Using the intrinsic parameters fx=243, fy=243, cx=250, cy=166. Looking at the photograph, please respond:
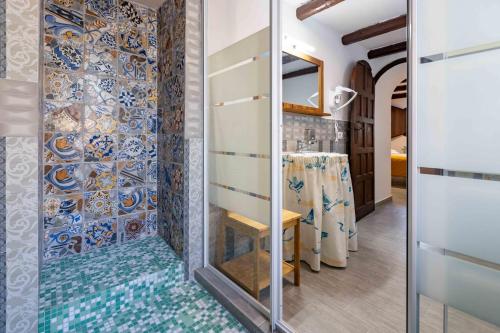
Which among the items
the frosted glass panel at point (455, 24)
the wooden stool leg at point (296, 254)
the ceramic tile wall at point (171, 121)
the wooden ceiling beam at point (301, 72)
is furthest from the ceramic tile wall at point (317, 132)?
the frosted glass panel at point (455, 24)

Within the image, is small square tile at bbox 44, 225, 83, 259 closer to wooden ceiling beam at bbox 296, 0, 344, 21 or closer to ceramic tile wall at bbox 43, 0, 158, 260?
ceramic tile wall at bbox 43, 0, 158, 260

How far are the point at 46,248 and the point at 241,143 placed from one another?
171 cm

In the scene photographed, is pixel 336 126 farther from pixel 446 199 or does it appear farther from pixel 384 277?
pixel 446 199

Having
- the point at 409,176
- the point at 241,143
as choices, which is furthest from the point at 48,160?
the point at 409,176

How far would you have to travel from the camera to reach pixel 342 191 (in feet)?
7.15

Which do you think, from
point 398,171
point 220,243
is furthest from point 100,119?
point 398,171

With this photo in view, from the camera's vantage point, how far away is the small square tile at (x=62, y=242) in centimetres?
185

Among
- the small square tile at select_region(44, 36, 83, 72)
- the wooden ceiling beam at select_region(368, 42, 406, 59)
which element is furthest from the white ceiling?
the small square tile at select_region(44, 36, 83, 72)

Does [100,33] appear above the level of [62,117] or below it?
above

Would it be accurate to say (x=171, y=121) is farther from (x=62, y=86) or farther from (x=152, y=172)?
(x=62, y=86)

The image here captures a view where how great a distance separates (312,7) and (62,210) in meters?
2.87

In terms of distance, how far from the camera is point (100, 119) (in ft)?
6.70

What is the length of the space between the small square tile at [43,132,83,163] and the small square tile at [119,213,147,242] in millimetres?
661

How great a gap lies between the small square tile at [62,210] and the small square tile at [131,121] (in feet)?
2.18
